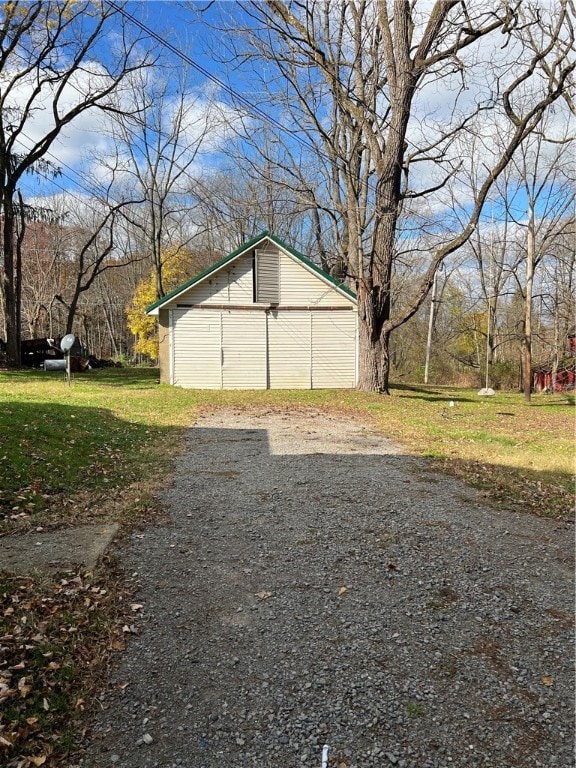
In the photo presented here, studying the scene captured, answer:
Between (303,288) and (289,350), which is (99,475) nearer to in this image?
(289,350)

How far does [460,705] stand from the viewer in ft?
7.41

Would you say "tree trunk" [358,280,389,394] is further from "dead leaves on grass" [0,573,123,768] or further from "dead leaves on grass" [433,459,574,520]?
"dead leaves on grass" [0,573,123,768]

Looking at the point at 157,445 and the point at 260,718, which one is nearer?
the point at 260,718

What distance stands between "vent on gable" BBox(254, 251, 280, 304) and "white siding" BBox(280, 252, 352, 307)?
0.22 m

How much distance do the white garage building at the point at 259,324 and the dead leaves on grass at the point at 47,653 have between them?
14.9 meters

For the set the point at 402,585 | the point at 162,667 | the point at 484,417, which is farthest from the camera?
the point at 484,417

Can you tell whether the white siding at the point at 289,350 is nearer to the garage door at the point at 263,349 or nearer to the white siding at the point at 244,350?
the garage door at the point at 263,349

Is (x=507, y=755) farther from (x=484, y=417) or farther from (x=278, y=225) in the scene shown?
(x=278, y=225)

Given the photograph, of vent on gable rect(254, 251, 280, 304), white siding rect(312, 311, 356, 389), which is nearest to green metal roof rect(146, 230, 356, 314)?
vent on gable rect(254, 251, 280, 304)

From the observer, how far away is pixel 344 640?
276cm

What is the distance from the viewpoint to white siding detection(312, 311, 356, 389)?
18.5 meters

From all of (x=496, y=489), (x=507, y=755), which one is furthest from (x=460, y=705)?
(x=496, y=489)

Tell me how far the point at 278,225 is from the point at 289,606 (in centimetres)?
2919

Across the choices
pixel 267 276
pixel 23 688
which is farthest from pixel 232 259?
pixel 23 688
